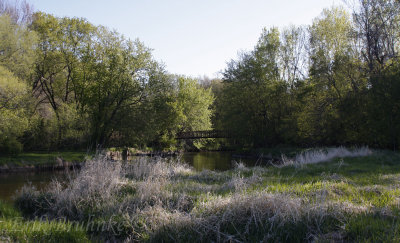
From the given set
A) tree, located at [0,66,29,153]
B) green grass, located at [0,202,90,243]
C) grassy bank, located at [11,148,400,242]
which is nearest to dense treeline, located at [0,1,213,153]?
tree, located at [0,66,29,153]

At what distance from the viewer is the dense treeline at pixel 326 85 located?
71.5 feet

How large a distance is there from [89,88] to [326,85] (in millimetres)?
24266

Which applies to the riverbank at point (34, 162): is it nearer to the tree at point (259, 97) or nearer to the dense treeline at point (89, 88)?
the dense treeline at point (89, 88)

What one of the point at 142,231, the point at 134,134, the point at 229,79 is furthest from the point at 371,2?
the point at 142,231

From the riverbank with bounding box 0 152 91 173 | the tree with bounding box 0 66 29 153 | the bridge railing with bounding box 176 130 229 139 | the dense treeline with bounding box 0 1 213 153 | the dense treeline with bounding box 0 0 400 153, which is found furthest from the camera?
the bridge railing with bounding box 176 130 229 139

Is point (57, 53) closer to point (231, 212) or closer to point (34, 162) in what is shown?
point (34, 162)

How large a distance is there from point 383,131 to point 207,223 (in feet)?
69.0

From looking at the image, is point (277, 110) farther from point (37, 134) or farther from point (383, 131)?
point (37, 134)

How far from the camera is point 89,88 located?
31.8 m

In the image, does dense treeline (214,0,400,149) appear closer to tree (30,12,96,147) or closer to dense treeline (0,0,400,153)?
dense treeline (0,0,400,153)

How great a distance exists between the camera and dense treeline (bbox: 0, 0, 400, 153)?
74.6ft

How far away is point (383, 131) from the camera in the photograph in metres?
21.1

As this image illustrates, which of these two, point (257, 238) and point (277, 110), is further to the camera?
point (277, 110)

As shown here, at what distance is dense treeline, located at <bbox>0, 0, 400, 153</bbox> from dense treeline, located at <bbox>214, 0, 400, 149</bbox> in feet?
0.32
